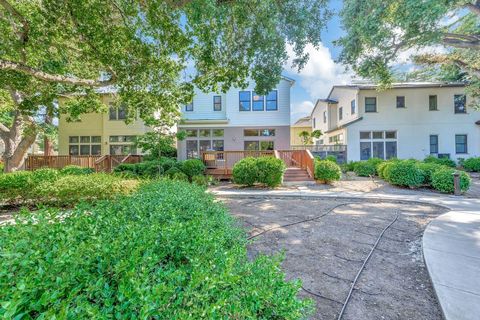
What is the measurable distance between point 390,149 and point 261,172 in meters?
13.0

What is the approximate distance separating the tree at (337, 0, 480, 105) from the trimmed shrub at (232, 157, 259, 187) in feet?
19.7

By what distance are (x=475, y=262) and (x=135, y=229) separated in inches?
184

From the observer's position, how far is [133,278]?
1.27 meters

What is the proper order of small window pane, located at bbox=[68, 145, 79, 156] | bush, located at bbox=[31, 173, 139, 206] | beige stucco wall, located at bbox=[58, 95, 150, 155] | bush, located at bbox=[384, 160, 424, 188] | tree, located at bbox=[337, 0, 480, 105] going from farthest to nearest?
small window pane, located at bbox=[68, 145, 79, 156] → beige stucco wall, located at bbox=[58, 95, 150, 155] → bush, located at bbox=[384, 160, 424, 188] → tree, located at bbox=[337, 0, 480, 105] → bush, located at bbox=[31, 173, 139, 206]

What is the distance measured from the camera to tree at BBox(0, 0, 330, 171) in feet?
20.1

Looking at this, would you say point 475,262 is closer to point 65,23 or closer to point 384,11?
point 384,11

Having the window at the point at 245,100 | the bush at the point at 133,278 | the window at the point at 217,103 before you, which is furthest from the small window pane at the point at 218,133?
the bush at the point at 133,278

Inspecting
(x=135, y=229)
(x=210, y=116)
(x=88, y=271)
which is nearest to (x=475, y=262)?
(x=135, y=229)

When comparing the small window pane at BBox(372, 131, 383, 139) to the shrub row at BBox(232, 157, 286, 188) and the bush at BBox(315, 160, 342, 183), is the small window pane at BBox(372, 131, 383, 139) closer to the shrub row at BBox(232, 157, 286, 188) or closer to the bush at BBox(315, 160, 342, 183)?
the bush at BBox(315, 160, 342, 183)

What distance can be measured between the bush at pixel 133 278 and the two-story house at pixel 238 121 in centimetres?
1509

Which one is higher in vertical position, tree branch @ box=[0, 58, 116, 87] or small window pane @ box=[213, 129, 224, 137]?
tree branch @ box=[0, 58, 116, 87]

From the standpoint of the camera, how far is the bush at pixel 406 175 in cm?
1052

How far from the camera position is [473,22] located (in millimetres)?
11445

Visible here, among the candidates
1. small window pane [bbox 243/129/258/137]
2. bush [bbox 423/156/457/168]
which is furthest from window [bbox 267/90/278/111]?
bush [bbox 423/156/457/168]
